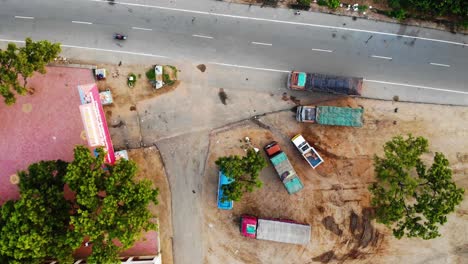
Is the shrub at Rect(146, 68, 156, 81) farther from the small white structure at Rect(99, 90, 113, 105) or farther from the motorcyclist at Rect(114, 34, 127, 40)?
the small white structure at Rect(99, 90, 113, 105)

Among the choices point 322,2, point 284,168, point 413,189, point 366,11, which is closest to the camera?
point 413,189

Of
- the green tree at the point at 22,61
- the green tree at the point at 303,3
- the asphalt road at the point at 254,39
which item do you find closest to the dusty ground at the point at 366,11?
the green tree at the point at 303,3

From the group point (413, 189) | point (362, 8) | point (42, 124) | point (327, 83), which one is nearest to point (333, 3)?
point (362, 8)

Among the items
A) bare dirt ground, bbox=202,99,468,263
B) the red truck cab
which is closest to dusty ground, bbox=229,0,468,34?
bare dirt ground, bbox=202,99,468,263

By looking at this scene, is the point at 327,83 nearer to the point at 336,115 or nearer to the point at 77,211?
the point at 336,115

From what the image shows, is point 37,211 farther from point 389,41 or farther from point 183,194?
point 389,41

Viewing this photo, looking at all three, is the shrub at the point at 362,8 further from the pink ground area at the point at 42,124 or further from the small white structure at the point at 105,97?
the pink ground area at the point at 42,124

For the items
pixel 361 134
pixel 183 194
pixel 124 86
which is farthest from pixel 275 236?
pixel 124 86
